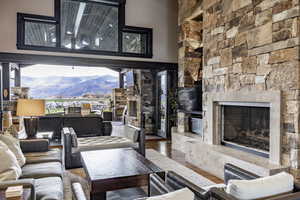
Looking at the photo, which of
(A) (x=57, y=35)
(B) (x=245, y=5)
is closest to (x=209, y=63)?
(B) (x=245, y=5)

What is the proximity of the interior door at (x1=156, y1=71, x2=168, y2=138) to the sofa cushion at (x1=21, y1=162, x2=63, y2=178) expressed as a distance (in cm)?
451

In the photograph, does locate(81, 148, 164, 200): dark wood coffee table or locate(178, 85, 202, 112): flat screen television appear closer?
locate(81, 148, 164, 200): dark wood coffee table

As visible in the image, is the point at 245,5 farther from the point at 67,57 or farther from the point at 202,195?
the point at 67,57

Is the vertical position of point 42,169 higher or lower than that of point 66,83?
lower

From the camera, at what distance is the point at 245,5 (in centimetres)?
356

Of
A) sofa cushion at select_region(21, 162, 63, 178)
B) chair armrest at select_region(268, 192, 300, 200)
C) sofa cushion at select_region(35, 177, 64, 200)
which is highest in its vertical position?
chair armrest at select_region(268, 192, 300, 200)

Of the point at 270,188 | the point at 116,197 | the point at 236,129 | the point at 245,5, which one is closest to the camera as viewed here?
the point at 270,188

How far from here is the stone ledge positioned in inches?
116

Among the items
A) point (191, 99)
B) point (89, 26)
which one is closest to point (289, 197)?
point (191, 99)

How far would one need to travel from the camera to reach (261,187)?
1385 mm

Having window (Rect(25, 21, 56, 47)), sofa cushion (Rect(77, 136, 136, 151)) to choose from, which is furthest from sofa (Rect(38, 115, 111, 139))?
window (Rect(25, 21, 56, 47))

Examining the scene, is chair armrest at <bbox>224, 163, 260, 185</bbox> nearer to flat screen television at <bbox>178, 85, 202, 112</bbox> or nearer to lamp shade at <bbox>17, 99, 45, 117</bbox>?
lamp shade at <bbox>17, 99, 45, 117</bbox>

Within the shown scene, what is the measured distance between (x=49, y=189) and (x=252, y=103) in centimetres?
301

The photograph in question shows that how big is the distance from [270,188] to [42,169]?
226cm
